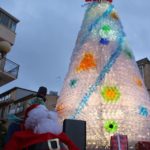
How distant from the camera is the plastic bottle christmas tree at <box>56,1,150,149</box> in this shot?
648cm

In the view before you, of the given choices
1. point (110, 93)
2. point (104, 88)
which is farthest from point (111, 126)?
point (104, 88)

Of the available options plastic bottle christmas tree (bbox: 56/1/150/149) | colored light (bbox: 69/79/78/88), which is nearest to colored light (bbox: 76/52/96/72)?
plastic bottle christmas tree (bbox: 56/1/150/149)

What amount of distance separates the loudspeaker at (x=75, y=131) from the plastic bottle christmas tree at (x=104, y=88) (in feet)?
6.05

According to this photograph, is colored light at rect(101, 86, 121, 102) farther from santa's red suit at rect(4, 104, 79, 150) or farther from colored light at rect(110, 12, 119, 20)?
santa's red suit at rect(4, 104, 79, 150)

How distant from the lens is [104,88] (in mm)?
6867

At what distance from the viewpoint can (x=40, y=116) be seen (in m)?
3.52

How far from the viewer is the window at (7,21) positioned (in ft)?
48.0

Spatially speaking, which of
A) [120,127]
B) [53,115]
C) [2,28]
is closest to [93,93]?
[120,127]

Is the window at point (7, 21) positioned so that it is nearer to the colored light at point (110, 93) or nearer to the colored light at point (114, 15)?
the colored light at point (114, 15)

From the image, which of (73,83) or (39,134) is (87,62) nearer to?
(73,83)

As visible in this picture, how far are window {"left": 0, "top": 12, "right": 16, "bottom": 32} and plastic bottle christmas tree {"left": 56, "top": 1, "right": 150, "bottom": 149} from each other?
7244 mm

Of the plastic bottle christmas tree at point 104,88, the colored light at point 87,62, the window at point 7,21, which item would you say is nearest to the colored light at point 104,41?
the plastic bottle christmas tree at point 104,88

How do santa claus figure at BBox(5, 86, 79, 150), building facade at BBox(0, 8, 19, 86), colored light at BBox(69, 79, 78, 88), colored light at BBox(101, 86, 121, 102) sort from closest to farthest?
santa claus figure at BBox(5, 86, 79, 150), colored light at BBox(101, 86, 121, 102), colored light at BBox(69, 79, 78, 88), building facade at BBox(0, 8, 19, 86)

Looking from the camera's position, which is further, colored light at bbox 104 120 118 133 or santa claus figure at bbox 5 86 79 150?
colored light at bbox 104 120 118 133
